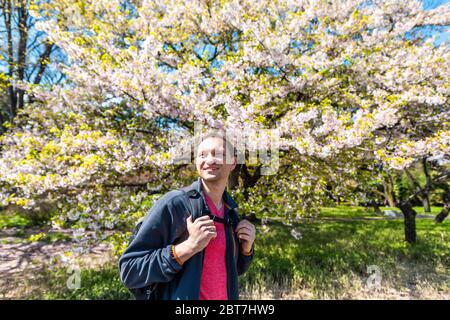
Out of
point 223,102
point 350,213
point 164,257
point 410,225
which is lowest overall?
point 350,213

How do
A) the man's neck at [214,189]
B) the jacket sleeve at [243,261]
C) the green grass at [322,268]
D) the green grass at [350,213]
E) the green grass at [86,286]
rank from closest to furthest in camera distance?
the man's neck at [214,189] < the jacket sleeve at [243,261] < the green grass at [86,286] < the green grass at [322,268] < the green grass at [350,213]

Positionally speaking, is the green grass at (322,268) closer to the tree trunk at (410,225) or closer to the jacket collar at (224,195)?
the tree trunk at (410,225)

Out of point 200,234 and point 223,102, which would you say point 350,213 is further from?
point 200,234

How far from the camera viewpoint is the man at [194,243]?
1.30 metres

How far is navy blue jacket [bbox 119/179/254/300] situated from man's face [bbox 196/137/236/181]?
18 cm

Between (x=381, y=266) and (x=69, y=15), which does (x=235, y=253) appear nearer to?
(x=381, y=266)

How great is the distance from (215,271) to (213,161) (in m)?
0.62

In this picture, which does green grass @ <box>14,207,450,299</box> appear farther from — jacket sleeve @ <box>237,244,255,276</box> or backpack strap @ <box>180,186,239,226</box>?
backpack strap @ <box>180,186,239,226</box>

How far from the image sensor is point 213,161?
147 centimetres

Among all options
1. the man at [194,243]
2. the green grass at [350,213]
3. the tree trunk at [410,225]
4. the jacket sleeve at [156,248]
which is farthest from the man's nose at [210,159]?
the green grass at [350,213]

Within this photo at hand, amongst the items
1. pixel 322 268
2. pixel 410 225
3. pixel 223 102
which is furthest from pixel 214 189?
pixel 410 225
